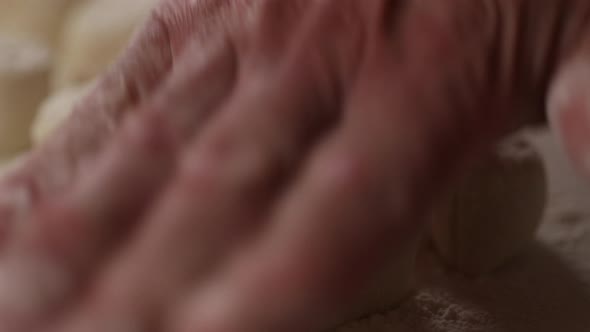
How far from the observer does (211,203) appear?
Answer: 0.44 m

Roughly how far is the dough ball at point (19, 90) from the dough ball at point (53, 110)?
0.04 m

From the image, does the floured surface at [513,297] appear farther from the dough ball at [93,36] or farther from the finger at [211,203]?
the dough ball at [93,36]

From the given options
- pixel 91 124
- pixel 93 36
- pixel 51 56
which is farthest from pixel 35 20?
pixel 91 124

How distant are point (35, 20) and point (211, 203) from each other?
0.91m

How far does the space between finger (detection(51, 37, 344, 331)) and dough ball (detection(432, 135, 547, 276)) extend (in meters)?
0.20

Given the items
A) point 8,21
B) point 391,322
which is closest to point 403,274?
point 391,322

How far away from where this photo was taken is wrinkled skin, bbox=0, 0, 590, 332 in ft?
1.40

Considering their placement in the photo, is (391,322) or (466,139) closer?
(466,139)

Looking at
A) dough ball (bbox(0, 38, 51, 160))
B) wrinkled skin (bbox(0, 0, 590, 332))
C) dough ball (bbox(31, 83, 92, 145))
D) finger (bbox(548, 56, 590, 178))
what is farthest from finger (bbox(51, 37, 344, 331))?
dough ball (bbox(0, 38, 51, 160))

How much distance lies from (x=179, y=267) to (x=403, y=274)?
20 centimetres

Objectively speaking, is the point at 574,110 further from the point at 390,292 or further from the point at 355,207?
the point at 390,292

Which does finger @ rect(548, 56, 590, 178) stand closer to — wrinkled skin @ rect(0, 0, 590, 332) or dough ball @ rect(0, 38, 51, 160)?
wrinkled skin @ rect(0, 0, 590, 332)

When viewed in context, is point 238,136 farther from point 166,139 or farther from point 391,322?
point 391,322

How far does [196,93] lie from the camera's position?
473mm
